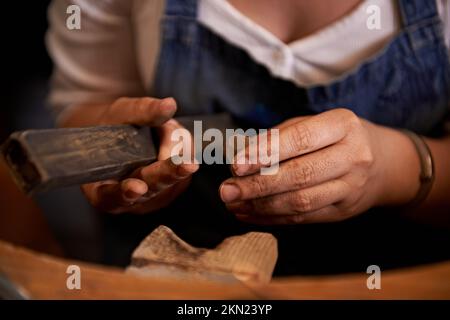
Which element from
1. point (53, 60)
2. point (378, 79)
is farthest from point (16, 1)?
point (378, 79)

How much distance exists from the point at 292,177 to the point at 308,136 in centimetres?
2

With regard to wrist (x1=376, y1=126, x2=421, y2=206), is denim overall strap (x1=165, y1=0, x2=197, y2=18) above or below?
above

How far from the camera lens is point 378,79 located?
0.33m

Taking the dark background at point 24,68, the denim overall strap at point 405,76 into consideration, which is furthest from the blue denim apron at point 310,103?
the dark background at point 24,68

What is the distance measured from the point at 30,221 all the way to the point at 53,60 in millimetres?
150

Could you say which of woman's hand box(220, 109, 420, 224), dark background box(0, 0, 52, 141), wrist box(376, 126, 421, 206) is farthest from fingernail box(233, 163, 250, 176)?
dark background box(0, 0, 52, 141)

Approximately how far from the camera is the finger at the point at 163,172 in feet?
0.80

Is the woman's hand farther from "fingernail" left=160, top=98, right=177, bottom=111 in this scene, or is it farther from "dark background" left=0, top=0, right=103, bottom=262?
"dark background" left=0, top=0, right=103, bottom=262

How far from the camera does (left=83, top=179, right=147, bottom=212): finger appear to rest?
0.80 ft

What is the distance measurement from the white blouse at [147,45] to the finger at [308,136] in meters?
0.07

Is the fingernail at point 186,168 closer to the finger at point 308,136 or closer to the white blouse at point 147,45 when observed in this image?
the finger at point 308,136

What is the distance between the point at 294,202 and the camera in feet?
0.89

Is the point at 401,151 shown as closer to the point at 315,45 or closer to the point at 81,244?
the point at 315,45

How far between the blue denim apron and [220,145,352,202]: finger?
30mm
